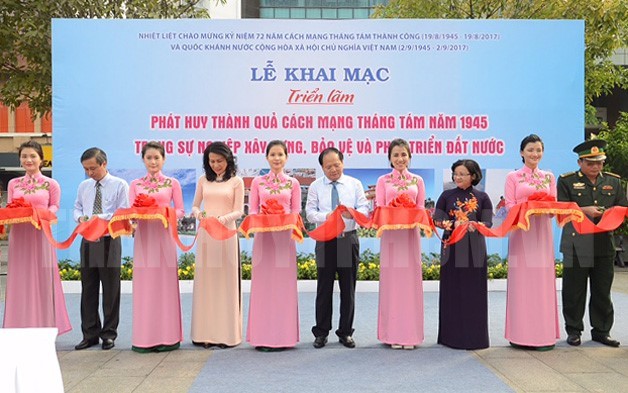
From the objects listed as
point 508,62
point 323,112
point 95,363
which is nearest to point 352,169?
point 323,112

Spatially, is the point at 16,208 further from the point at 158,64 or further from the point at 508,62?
the point at 508,62

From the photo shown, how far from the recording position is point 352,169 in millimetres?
8133

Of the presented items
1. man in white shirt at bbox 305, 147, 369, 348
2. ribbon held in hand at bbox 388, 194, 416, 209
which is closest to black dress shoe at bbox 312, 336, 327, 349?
man in white shirt at bbox 305, 147, 369, 348

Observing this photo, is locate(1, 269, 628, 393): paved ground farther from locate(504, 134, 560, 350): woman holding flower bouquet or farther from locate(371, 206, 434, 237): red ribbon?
locate(371, 206, 434, 237): red ribbon

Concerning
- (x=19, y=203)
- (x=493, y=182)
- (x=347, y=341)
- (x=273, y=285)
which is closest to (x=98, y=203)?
(x=19, y=203)

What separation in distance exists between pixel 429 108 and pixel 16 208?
481 cm

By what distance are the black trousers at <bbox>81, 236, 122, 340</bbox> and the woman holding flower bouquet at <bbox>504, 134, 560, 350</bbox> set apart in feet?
9.38

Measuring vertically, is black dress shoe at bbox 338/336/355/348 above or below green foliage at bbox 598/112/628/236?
below

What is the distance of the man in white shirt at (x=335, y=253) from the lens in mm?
5145

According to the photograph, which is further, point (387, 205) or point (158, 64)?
point (158, 64)

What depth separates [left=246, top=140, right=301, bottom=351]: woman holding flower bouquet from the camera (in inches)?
196

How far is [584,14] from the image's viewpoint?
398 inches

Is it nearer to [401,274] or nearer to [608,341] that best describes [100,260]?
[401,274]

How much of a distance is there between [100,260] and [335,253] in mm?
1709
